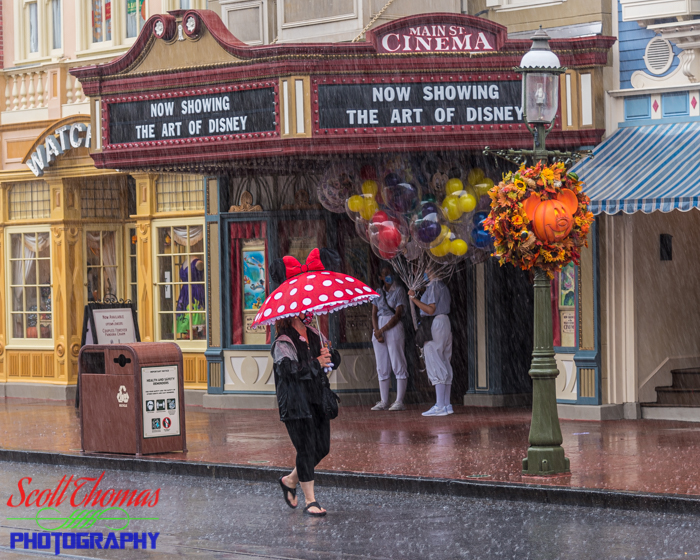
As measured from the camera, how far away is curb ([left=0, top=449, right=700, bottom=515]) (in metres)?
10.2

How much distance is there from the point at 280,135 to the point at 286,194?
308 centimetres

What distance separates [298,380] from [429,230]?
5451 millimetres

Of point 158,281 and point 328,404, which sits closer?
point 328,404

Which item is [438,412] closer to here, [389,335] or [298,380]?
[389,335]

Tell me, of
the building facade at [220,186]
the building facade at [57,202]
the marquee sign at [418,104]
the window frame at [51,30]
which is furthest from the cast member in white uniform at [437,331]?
the window frame at [51,30]

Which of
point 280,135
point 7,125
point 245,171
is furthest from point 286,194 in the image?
point 7,125

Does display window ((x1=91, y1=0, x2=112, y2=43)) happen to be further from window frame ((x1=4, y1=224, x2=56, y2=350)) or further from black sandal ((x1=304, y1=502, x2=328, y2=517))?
black sandal ((x1=304, y1=502, x2=328, y2=517))

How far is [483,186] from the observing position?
15.6 meters

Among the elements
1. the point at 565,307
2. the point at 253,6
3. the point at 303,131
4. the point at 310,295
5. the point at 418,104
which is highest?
the point at 253,6

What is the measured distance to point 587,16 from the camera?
16.1 metres

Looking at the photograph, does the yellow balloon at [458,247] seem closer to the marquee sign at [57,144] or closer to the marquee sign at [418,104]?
the marquee sign at [418,104]

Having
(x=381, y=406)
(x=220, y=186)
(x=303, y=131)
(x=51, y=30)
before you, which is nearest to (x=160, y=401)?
(x=303, y=131)

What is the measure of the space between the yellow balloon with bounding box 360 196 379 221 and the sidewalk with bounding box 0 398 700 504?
2.51 meters

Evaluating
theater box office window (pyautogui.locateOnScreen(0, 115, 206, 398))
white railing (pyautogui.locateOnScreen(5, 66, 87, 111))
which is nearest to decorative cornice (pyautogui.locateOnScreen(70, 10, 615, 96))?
theater box office window (pyautogui.locateOnScreen(0, 115, 206, 398))
